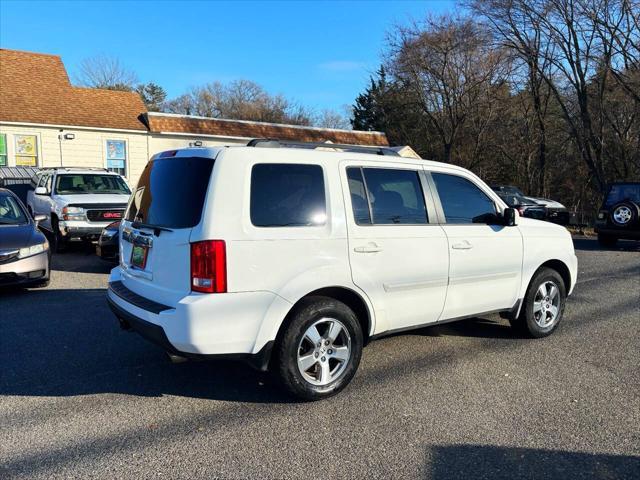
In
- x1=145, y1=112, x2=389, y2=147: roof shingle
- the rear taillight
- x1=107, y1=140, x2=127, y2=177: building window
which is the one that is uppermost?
x1=145, y1=112, x2=389, y2=147: roof shingle

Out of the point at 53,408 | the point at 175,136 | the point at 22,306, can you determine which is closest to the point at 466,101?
the point at 175,136

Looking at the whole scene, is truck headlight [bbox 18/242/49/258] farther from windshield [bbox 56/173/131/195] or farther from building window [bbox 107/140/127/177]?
building window [bbox 107/140/127/177]

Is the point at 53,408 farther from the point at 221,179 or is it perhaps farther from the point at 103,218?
the point at 103,218

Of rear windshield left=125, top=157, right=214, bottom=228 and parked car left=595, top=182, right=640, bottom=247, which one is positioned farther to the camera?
parked car left=595, top=182, right=640, bottom=247

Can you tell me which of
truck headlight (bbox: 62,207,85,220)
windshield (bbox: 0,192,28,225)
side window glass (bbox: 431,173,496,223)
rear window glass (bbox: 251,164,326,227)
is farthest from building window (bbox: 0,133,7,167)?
side window glass (bbox: 431,173,496,223)

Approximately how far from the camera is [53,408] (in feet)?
12.3

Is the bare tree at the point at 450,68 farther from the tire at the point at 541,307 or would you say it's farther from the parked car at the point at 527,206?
the tire at the point at 541,307

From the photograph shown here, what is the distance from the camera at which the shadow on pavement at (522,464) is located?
296 centimetres

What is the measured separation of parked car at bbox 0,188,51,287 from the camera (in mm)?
6969

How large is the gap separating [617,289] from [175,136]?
1929 centimetres

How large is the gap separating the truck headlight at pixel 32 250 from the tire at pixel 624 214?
506 inches

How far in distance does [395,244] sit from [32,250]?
562 centimetres

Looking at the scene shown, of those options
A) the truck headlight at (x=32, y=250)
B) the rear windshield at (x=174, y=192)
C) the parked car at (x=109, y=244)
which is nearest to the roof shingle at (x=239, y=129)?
the parked car at (x=109, y=244)

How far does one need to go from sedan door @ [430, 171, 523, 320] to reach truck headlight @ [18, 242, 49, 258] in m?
5.74
